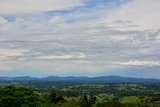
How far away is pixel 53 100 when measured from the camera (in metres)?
148

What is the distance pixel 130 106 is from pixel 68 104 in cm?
3128

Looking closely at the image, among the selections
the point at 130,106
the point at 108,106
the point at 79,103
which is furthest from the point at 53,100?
the point at 130,106

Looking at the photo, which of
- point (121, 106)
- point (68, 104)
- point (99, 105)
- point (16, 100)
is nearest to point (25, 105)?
point (16, 100)

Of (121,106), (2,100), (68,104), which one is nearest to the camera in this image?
(2,100)

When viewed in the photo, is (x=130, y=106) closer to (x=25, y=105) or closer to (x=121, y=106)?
(x=121, y=106)

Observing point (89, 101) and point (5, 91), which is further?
point (89, 101)

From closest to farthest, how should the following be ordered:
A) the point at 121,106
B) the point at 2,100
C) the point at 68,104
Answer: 1. the point at 2,100
2. the point at 68,104
3. the point at 121,106

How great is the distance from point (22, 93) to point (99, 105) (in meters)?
47.0

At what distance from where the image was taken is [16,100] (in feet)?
327

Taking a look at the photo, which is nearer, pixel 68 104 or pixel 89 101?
pixel 68 104

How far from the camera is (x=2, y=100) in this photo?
326ft

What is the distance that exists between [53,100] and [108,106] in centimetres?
2296

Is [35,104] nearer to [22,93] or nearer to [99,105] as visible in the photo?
[22,93]

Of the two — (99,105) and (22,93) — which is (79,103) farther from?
(22,93)
